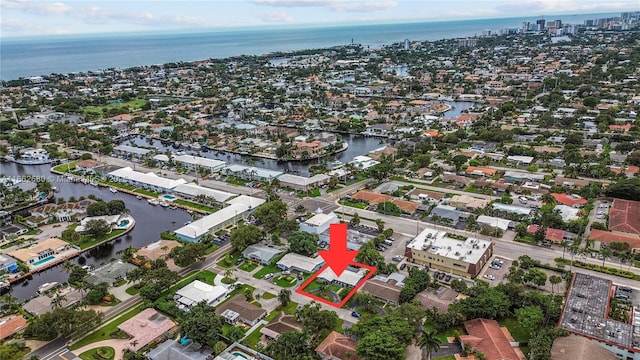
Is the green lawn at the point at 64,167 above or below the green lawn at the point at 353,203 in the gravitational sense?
above

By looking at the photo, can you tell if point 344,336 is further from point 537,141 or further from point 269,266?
point 537,141

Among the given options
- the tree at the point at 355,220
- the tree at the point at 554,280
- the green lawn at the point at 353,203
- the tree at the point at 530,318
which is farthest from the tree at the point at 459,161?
the tree at the point at 530,318

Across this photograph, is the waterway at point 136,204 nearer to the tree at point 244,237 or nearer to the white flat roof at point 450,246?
the tree at point 244,237

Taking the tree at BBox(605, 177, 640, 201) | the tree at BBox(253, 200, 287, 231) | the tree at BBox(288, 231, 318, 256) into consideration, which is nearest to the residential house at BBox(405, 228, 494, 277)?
the tree at BBox(288, 231, 318, 256)

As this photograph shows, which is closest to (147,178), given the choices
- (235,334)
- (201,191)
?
(201,191)

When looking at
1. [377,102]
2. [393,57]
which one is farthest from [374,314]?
[393,57]

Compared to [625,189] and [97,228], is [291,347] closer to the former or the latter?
[97,228]

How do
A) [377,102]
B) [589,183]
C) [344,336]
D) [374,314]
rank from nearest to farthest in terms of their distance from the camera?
[344,336], [374,314], [589,183], [377,102]
